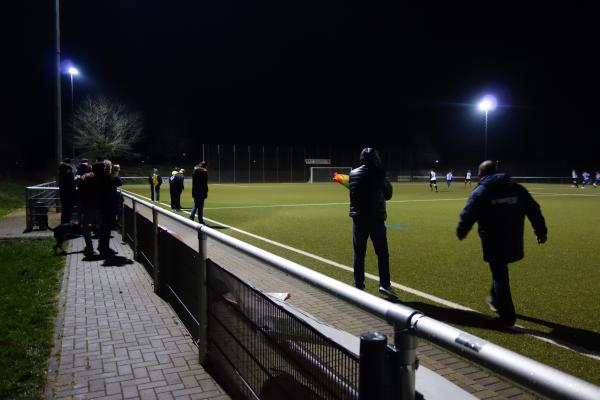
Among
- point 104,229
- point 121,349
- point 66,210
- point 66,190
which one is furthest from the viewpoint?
point 66,190

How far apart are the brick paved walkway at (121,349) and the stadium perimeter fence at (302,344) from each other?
22cm

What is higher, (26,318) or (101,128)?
(101,128)

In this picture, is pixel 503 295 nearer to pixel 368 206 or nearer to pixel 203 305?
pixel 368 206

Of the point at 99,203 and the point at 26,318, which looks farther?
the point at 99,203

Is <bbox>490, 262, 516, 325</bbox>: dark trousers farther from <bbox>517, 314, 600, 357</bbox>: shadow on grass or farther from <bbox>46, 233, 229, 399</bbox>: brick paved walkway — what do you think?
<bbox>46, 233, 229, 399</bbox>: brick paved walkway

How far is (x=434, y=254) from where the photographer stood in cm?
922

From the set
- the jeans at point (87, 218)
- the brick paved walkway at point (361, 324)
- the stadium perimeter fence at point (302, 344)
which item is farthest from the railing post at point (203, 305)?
the jeans at point (87, 218)

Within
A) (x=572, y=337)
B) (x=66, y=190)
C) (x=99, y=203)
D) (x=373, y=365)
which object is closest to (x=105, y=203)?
(x=99, y=203)

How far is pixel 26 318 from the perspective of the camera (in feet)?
16.7

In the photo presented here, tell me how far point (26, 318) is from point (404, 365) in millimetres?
5014

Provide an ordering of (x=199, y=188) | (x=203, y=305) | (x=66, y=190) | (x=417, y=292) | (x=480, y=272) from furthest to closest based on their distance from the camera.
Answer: (x=199, y=188), (x=66, y=190), (x=480, y=272), (x=417, y=292), (x=203, y=305)

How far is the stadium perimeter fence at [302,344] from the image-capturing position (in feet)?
3.90

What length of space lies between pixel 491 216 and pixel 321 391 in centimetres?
346

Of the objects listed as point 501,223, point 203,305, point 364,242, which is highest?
point 501,223
